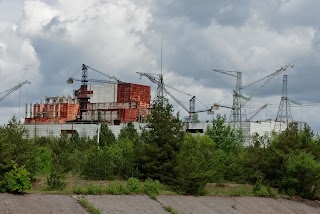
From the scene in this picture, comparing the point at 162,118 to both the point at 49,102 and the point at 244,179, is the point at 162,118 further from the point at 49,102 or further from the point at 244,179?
the point at 49,102

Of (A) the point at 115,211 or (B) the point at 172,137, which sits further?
(B) the point at 172,137

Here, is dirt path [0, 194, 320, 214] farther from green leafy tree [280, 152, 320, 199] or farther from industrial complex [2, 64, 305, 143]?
industrial complex [2, 64, 305, 143]

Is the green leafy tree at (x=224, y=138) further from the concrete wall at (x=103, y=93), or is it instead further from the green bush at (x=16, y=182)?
the concrete wall at (x=103, y=93)

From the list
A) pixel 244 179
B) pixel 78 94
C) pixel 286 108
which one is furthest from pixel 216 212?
pixel 78 94

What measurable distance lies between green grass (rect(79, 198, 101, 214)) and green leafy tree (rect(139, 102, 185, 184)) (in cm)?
1403

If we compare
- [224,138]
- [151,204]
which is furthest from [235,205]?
[224,138]

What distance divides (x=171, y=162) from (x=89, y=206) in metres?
16.3

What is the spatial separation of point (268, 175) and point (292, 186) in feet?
14.3

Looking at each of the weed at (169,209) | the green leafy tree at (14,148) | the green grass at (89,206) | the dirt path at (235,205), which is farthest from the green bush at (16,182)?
the dirt path at (235,205)

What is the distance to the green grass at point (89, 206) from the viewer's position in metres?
32.7

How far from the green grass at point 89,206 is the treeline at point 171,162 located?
11.8ft

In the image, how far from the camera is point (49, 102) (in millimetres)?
178500

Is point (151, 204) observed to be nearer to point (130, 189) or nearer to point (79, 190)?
point (130, 189)

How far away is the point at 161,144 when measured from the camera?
164 ft
